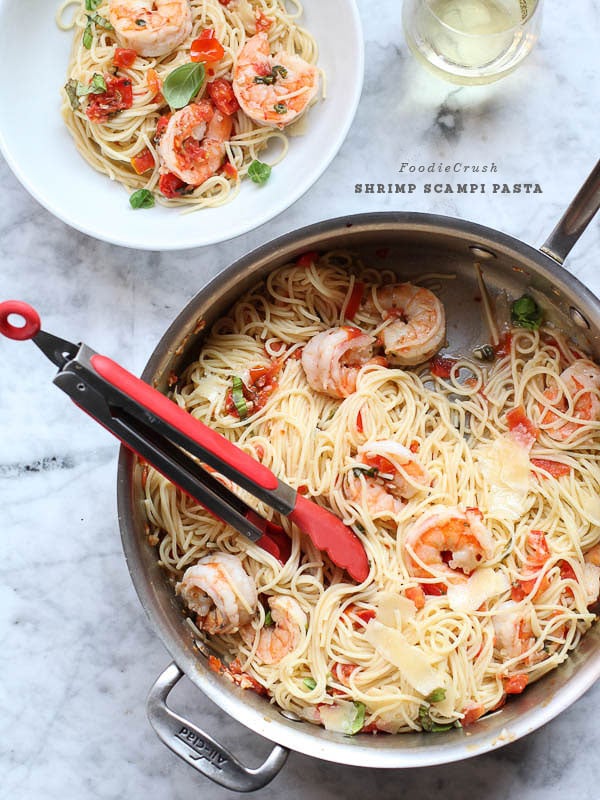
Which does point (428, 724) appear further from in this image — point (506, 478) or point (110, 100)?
point (110, 100)

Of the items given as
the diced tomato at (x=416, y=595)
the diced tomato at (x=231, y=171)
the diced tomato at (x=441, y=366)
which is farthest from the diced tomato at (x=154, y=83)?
the diced tomato at (x=416, y=595)

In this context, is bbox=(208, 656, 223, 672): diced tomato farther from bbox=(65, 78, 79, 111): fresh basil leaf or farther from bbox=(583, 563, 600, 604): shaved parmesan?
bbox=(65, 78, 79, 111): fresh basil leaf

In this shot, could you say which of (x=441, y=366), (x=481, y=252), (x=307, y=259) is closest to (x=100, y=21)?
(x=307, y=259)

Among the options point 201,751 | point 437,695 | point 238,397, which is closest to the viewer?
point 201,751

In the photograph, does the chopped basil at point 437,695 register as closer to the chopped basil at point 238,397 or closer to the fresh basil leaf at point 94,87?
the chopped basil at point 238,397

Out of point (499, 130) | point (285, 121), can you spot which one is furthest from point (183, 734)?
point (499, 130)

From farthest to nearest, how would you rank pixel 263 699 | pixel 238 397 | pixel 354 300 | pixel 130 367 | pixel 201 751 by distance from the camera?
pixel 130 367, pixel 354 300, pixel 238 397, pixel 263 699, pixel 201 751
